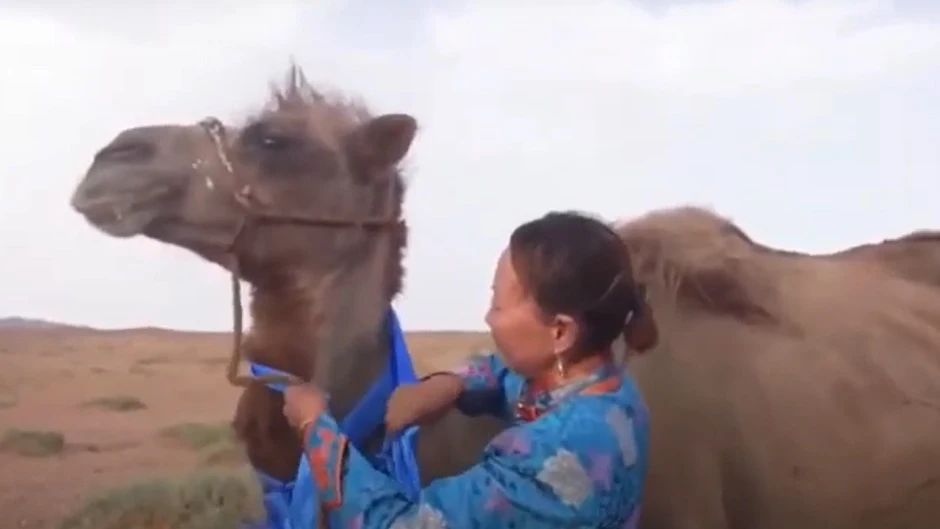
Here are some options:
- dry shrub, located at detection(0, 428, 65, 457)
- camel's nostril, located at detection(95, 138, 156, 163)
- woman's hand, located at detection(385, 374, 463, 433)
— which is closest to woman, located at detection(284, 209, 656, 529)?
woman's hand, located at detection(385, 374, 463, 433)

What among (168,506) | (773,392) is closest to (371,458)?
(773,392)

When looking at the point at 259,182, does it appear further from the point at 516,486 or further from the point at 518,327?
the point at 516,486

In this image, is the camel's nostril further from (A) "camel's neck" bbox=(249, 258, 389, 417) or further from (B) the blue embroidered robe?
(B) the blue embroidered robe

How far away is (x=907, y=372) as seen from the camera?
4.70 m

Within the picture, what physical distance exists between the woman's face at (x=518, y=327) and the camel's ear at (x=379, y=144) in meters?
1.34

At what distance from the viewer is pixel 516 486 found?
2.32m

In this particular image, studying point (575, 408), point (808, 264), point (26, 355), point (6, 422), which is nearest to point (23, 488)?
point (6, 422)

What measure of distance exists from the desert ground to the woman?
189 cm

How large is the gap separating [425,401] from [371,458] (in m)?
0.25

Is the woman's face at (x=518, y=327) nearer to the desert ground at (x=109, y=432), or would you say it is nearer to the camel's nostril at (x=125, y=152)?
the camel's nostril at (x=125, y=152)

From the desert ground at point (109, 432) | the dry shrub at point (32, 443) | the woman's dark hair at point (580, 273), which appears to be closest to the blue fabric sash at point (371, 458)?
the woman's dark hair at point (580, 273)

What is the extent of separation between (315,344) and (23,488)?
10.9 m

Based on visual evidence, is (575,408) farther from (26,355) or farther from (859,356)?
(26,355)

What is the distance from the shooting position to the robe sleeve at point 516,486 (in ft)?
7.59
